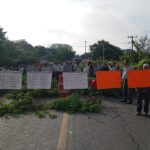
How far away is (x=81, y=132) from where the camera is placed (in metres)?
9.74

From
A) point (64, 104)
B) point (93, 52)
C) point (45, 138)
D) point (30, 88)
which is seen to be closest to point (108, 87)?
point (30, 88)

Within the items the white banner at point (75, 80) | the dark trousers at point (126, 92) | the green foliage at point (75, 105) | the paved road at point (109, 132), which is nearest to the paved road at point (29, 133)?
the paved road at point (109, 132)

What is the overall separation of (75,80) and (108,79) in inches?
57.3

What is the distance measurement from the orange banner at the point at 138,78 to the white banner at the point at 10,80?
4.23m

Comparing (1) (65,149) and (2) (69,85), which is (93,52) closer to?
(2) (69,85)

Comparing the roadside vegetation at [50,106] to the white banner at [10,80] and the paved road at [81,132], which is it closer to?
the paved road at [81,132]

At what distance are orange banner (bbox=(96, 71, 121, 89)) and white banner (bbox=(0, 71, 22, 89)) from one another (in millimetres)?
3192

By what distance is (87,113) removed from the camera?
1326 cm

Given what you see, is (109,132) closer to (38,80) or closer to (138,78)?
(138,78)

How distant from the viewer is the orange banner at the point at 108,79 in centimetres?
1730

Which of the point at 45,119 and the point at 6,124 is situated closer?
the point at 6,124

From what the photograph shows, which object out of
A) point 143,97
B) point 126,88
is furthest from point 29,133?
point 126,88

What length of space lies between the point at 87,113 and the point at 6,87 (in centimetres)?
417

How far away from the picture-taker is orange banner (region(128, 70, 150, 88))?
591 inches
